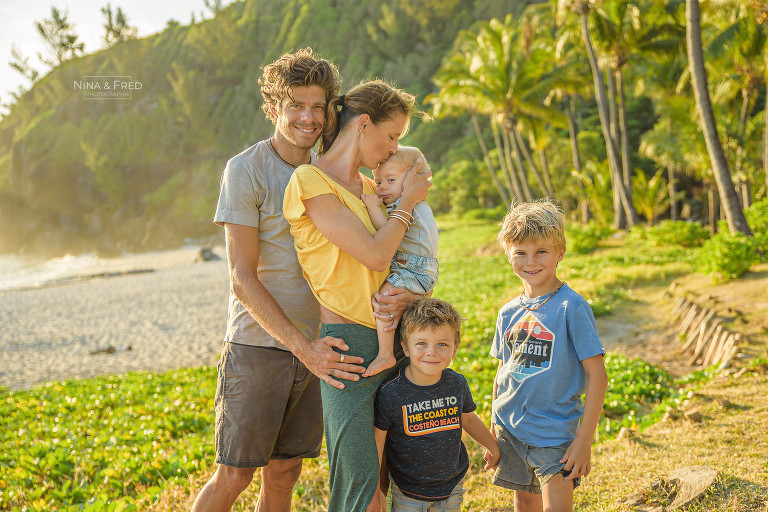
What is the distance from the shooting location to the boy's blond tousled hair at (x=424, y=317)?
216cm

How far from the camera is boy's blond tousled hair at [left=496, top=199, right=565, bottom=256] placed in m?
2.35

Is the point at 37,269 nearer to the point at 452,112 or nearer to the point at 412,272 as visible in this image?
the point at 452,112

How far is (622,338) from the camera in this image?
835 cm

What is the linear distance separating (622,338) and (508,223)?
6820 mm

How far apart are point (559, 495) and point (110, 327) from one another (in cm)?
1742

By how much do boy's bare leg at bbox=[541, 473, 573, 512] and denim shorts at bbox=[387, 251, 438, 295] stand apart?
3.09 ft

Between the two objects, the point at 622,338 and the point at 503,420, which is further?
the point at 622,338

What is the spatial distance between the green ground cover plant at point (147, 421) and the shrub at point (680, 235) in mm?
2682

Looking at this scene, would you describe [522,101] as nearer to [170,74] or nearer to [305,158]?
[305,158]

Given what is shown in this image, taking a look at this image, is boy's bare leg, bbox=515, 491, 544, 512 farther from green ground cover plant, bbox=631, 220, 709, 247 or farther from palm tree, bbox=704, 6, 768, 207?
palm tree, bbox=704, 6, 768, 207

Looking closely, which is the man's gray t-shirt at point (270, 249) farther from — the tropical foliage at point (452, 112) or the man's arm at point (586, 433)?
the tropical foliage at point (452, 112)

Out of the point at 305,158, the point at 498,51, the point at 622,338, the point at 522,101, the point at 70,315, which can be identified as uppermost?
the point at 498,51

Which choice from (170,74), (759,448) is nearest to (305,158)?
(759,448)

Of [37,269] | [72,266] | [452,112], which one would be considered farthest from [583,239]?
[72,266]
